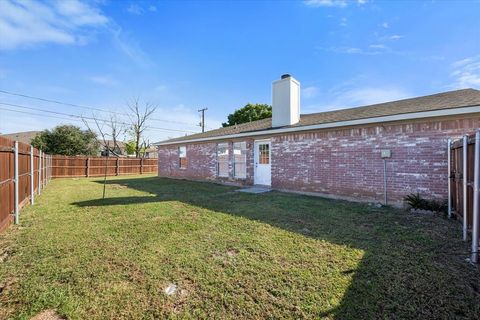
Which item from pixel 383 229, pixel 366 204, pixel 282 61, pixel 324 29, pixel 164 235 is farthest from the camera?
pixel 282 61

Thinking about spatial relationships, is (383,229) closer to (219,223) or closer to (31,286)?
(219,223)

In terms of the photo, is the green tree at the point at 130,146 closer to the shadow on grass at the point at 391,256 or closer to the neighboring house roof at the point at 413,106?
the neighboring house roof at the point at 413,106

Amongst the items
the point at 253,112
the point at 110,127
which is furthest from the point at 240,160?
the point at 110,127

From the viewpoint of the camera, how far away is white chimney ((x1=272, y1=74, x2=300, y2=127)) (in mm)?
10359

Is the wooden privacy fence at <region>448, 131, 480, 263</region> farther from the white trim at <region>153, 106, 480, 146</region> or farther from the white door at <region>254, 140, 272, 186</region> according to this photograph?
the white door at <region>254, 140, 272, 186</region>

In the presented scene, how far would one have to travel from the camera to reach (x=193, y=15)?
29.5 feet

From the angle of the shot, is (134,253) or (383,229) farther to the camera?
(383,229)

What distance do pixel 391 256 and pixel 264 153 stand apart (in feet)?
24.7

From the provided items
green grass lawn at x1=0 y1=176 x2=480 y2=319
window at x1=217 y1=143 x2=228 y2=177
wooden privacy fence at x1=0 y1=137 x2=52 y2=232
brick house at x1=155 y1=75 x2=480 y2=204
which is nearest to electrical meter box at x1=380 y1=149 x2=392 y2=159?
brick house at x1=155 y1=75 x2=480 y2=204

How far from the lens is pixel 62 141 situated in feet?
74.0

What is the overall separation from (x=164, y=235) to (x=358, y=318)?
3.33 meters

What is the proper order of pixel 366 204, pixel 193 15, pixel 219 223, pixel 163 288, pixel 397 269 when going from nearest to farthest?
pixel 163 288, pixel 397 269, pixel 219 223, pixel 366 204, pixel 193 15

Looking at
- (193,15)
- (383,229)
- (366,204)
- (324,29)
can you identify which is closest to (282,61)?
(324,29)

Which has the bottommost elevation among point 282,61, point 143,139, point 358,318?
point 358,318
